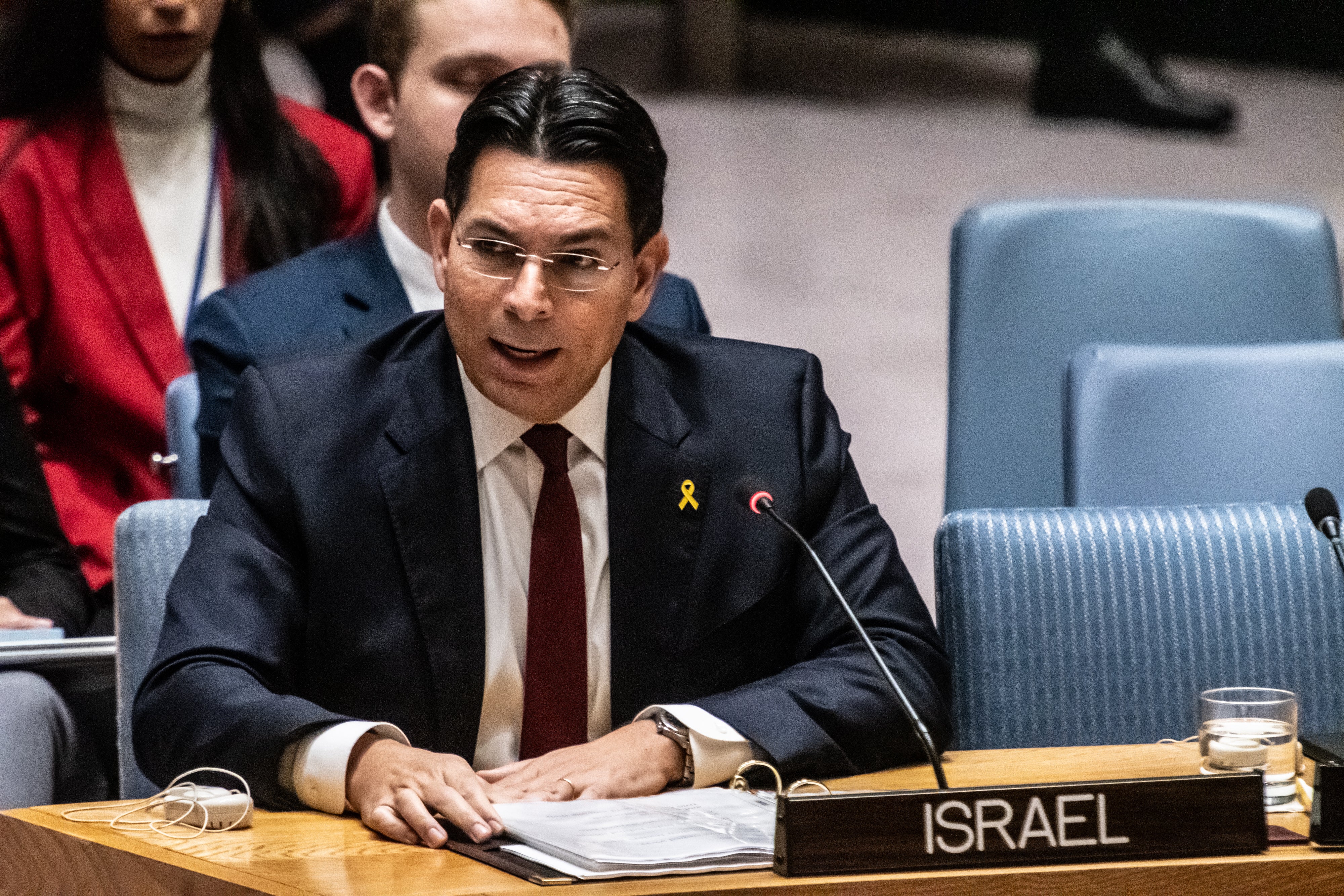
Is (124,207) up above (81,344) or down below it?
above

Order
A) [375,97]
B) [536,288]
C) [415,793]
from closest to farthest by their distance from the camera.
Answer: [415,793] → [536,288] → [375,97]

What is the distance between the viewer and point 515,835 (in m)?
1.27

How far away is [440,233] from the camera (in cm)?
175

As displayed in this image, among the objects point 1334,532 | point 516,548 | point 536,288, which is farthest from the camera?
point 516,548

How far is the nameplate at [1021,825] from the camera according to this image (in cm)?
116

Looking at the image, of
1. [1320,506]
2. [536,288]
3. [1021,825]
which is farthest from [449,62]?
[1021,825]

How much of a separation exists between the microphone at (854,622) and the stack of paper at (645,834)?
0.41 ft

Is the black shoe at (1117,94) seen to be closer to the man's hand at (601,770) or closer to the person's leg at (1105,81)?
the person's leg at (1105,81)

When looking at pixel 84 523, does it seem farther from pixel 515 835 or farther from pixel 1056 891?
pixel 1056 891

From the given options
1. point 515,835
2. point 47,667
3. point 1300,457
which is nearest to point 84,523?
point 47,667

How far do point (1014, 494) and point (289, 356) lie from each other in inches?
46.4

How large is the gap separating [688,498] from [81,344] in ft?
3.91

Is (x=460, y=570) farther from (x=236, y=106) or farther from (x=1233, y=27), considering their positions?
(x=1233, y=27)

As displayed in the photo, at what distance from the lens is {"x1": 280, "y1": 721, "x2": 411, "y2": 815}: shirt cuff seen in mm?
1421
